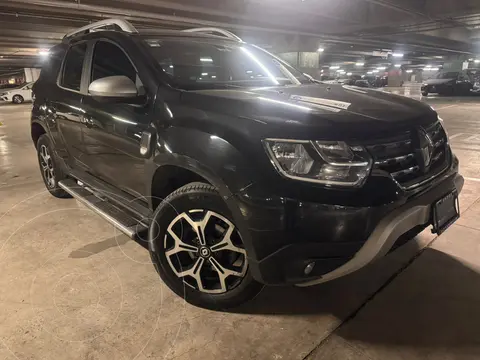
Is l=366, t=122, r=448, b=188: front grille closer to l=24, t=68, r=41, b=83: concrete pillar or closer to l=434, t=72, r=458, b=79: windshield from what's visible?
l=434, t=72, r=458, b=79: windshield

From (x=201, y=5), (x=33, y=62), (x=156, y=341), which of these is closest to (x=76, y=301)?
(x=156, y=341)

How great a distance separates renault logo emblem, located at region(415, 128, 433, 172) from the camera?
1.90 m

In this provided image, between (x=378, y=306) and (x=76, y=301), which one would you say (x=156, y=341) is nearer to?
(x=76, y=301)

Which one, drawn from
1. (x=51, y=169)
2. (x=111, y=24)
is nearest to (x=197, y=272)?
(x=111, y=24)

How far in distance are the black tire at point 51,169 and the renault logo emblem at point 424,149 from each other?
10.7 ft

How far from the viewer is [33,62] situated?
97.7 ft

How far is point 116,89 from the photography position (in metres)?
2.17

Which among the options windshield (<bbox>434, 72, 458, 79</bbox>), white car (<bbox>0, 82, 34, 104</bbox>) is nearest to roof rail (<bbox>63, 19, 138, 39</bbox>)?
white car (<bbox>0, 82, 34, 104</bbox>)

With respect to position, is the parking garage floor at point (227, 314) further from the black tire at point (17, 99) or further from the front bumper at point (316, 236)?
the black tire at point (17, 99)

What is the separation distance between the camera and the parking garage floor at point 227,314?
1831 millimetres

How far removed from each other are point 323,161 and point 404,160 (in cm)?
49

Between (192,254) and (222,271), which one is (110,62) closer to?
(192,254)

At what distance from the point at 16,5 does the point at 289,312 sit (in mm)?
11486

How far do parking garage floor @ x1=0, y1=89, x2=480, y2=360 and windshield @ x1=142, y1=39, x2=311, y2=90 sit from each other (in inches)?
54.0
